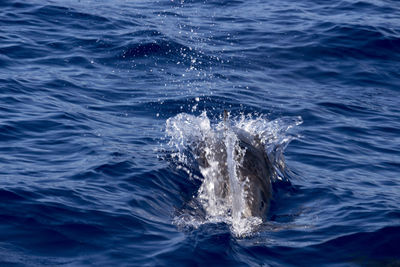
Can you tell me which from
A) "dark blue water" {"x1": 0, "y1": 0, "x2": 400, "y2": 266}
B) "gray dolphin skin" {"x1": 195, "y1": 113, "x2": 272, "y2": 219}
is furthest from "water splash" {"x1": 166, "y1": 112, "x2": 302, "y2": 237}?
"dark blue water" {"x1": 0, "y1": 0, "x2": 400, "y2": 266}

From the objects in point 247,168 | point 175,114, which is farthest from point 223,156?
point 175,114

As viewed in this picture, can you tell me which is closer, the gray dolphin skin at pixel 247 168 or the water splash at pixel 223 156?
the water splash at pixel 223 156

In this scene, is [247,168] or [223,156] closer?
[247,168]

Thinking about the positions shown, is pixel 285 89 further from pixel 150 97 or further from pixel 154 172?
pixel 154 172

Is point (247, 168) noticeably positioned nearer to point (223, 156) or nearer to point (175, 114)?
point (223, 156)

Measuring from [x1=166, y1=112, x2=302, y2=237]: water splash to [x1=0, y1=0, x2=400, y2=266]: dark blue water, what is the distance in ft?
0.63

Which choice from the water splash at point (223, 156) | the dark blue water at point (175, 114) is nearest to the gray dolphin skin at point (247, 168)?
the water splash at point (223, 156)

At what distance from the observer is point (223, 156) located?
997cm

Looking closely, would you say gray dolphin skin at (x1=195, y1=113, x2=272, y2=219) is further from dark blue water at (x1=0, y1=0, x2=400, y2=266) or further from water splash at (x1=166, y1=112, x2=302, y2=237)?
dark blue water at (x1=0, y1=0, x2=400, y2=266)

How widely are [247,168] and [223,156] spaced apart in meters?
0.42

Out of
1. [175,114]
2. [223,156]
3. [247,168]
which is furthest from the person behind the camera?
[175,114]

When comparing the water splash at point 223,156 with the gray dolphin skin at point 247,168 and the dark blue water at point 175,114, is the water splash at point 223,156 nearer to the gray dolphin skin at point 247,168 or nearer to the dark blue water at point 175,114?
the gray dolphin skin at point 247,168

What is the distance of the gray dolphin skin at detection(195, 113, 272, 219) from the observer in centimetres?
920

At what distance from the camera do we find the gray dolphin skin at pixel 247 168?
920 cm
